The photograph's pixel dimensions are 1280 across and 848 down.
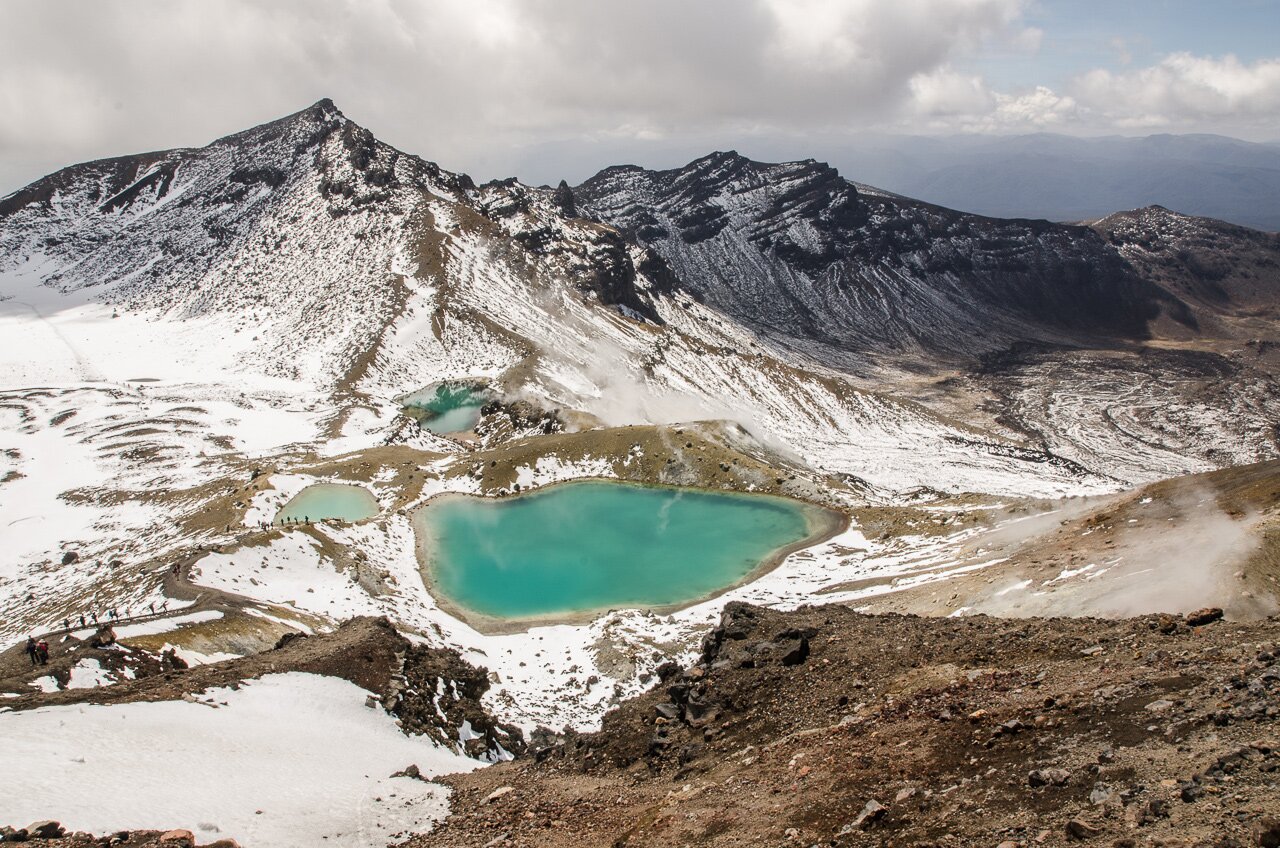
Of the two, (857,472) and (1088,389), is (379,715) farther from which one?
(1088,389)

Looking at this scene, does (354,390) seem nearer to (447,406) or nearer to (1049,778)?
(447,406)

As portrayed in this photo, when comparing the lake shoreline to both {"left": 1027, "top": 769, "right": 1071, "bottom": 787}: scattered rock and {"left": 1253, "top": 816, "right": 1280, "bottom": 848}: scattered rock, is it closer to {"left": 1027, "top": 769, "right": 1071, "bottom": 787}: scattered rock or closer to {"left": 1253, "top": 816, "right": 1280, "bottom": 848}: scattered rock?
{"left": 1027, "top": 769, "right": 1071, "bottom": 787}: scattered rock

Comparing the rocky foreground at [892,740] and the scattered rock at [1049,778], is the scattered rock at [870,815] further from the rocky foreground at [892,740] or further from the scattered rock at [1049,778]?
the scattered rock at [1049,778]

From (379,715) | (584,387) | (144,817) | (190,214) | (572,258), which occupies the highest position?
(190,214)

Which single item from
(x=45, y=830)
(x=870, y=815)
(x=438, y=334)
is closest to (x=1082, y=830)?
(x=870, y=815)

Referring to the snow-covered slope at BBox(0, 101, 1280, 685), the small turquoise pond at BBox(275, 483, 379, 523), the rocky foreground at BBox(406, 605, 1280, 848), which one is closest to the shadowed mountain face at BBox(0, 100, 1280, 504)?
the snow-covered slope at BBox(0, 101, 1280, 685)

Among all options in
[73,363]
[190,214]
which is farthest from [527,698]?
[190,214]
